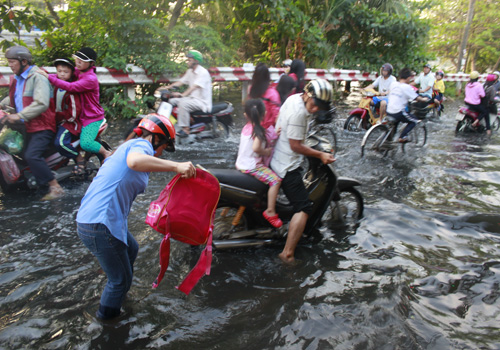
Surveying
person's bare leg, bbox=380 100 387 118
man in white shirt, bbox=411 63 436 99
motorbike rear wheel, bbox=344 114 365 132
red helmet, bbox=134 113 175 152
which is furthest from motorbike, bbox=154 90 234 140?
man in white shirt, bbox=411 63 436 99

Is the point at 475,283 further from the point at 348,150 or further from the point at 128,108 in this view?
the point at 128,108

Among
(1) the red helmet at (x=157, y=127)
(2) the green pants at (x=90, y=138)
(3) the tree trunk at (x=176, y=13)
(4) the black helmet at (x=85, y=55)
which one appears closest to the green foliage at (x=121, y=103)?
(3) the tree trunk at (x=176, y=13)

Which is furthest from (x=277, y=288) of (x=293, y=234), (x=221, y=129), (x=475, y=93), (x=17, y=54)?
(x=475, y=93)

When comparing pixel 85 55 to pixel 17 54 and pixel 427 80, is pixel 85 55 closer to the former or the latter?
pixel 17 54

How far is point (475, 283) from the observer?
3.88 metres

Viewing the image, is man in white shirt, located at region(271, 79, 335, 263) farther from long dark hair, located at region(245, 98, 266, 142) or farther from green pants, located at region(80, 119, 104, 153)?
green pants, located at region(80, 119, 104, 153)

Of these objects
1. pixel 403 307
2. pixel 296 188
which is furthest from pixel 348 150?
pixel 403 307

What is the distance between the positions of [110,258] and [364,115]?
29.4ft

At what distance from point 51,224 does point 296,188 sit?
3.02m

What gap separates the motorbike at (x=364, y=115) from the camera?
10.2m

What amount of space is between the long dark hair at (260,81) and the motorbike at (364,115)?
459 cm

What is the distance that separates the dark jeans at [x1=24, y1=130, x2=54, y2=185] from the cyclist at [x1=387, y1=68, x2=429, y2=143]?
686 cm

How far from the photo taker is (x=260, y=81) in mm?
6320

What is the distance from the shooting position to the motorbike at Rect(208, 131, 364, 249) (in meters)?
3.97
